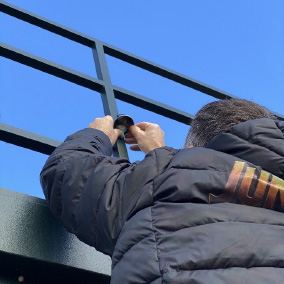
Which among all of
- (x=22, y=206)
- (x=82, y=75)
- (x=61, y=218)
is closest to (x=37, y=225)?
(x=22, y=206)

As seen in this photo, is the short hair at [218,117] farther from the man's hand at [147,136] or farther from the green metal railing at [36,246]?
the green metal railing at [36,246]

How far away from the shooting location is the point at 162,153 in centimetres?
150

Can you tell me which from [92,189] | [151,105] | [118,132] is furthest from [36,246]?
[151,105]

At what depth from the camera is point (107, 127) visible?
222cm

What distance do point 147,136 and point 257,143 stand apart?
83 cm

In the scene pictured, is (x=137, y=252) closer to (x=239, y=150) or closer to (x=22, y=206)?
(x=239, y=150)

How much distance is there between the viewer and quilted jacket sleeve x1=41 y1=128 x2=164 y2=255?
1444 mm

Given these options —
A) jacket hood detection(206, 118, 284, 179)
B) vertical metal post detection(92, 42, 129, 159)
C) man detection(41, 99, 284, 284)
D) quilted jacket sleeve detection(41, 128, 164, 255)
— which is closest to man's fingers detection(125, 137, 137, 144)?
vertical metal post detection(92, 42, 129, 159)

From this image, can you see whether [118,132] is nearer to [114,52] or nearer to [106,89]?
[106,89]

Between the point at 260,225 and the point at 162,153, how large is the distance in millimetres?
366

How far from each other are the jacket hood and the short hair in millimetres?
118

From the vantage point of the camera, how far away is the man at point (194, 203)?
3.84ft

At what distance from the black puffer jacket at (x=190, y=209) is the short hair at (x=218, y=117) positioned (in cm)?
13

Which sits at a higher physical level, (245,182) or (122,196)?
(245,182)
